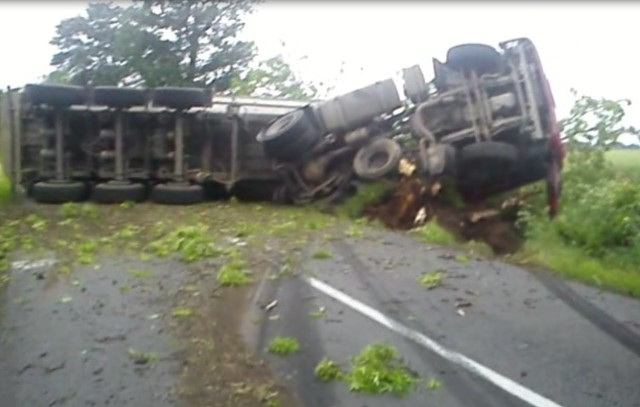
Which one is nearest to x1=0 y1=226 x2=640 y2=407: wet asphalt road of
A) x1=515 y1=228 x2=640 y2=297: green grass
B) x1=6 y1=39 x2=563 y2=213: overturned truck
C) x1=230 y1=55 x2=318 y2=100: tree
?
x1=515 y1=228 x2=640 y2=297: green grass

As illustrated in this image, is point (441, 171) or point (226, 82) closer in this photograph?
point (441, 171)

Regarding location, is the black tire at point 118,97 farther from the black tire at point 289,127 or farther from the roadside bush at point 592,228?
the roadside bush at point 592,228

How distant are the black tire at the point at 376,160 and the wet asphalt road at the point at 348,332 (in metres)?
3.12

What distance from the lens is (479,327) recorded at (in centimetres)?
523

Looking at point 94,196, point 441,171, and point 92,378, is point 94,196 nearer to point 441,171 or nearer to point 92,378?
point 441,171

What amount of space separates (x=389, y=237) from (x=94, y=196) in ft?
13.4

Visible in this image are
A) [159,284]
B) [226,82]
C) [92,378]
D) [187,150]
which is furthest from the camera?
[226,82]

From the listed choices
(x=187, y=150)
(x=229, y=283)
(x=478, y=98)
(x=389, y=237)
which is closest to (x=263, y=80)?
(x=187, y=150)

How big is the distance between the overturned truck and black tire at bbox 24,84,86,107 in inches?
0.5

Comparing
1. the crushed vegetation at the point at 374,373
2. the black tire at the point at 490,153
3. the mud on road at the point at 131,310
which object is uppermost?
the black tire at the point at 490,153

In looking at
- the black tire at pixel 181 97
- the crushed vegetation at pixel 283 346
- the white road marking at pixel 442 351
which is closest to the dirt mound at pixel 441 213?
the black tire at pixel 181 97

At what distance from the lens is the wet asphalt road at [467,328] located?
4.10 meters

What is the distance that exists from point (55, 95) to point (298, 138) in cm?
305

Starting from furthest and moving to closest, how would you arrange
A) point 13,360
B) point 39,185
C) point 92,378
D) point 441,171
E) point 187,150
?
point 187,150, point 39,185, point 441,171, point 13,360, point 92,378
